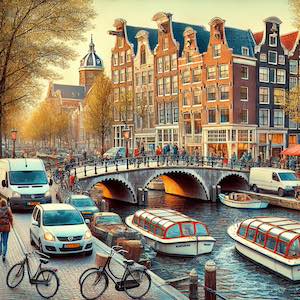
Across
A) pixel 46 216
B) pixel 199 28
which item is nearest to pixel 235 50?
pixel 199 28

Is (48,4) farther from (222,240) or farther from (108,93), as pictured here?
(108,93)

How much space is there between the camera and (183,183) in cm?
5197

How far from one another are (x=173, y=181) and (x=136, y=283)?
3968 cm

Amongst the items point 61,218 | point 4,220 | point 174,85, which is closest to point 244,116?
point 174,85

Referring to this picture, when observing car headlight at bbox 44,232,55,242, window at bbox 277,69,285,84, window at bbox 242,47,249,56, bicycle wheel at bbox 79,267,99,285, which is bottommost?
bicycle wheel at bbox 79,267,99,285

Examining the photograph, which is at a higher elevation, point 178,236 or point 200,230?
point 200,230

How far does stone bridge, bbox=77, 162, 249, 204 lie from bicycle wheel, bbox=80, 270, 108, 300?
28229 mm

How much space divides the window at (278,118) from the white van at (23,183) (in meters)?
38.5

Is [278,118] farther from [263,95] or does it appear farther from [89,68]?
[89,68]

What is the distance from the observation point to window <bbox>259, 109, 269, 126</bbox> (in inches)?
2378

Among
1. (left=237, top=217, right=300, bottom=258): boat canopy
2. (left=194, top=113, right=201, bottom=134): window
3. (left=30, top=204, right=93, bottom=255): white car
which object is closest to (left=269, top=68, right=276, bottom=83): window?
(left=194, top=113, right=201, bottom=134): window

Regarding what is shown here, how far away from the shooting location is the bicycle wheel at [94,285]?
13766 millimetres

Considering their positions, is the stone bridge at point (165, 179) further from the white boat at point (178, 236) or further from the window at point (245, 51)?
the white boat at point (178, 236)

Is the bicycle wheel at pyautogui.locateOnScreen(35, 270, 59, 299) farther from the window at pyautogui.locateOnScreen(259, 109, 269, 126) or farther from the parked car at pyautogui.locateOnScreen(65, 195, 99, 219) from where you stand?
the window at pyautogui.locateOnScreen(259, 109, 269, 126)
